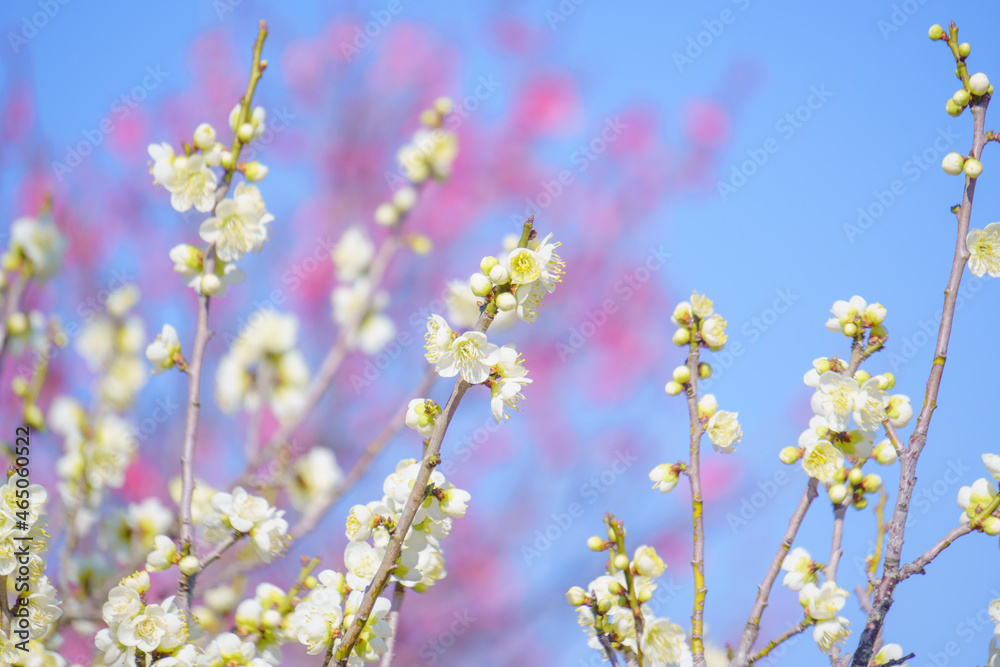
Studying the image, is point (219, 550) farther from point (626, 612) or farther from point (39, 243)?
point (39, 243)

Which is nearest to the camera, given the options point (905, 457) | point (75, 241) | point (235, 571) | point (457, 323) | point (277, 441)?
point (905, 457)

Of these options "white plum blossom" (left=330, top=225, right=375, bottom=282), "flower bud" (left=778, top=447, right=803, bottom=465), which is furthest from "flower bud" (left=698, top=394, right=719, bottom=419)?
"white plum blossom" (left=330, top=225, right=375, bottom=282)

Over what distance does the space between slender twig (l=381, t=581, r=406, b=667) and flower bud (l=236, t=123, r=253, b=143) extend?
105 centimetres

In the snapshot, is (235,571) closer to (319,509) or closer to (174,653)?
(319,509)

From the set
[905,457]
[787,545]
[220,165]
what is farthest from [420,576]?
[220,165]

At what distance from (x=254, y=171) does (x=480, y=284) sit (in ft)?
2.75

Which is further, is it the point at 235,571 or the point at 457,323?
the point at 457,323

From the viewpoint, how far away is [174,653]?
1283mm

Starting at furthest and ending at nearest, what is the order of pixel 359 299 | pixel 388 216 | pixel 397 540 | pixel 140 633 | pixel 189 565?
pixel 359 299
pixel 388 216
pixel 189 565
pixel 140 633
pixel 397 540

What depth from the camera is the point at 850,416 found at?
1.40 metres

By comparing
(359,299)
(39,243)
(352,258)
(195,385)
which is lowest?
(195,385)

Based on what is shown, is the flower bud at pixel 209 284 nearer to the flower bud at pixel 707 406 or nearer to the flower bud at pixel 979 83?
the flower bud at pixel 707 406

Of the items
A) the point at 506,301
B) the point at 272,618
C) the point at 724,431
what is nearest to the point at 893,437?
the point at 724,431

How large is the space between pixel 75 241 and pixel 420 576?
3.15 metres
